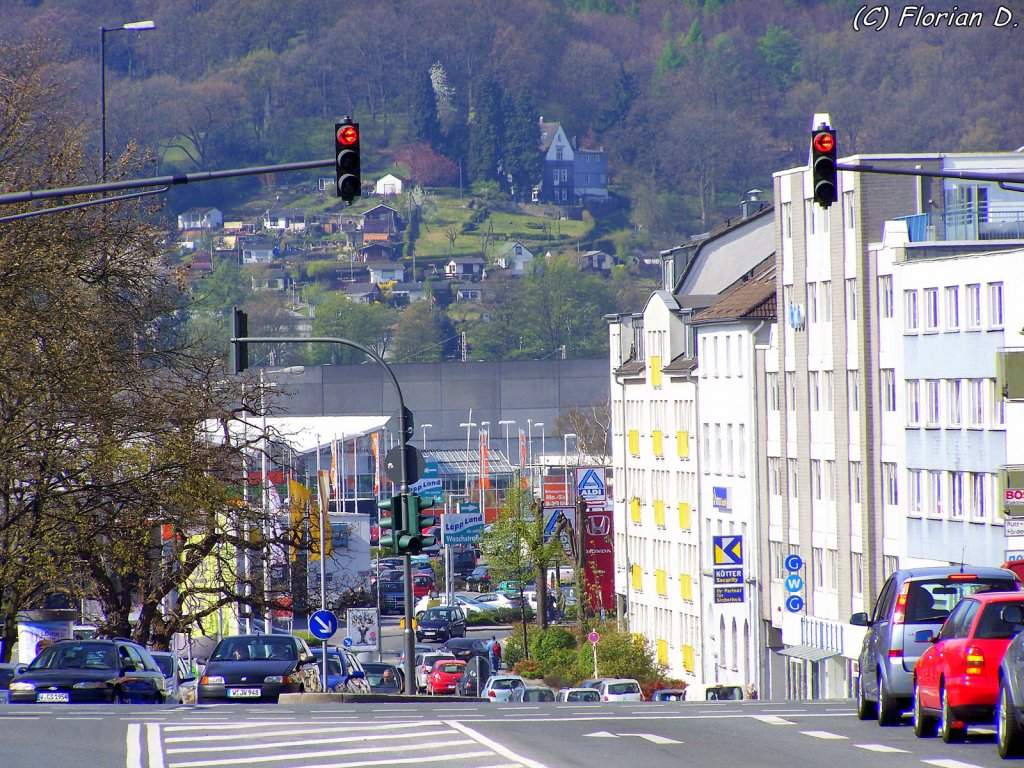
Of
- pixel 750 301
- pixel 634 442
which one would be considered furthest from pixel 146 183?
pixel 634 442

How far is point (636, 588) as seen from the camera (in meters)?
88.2

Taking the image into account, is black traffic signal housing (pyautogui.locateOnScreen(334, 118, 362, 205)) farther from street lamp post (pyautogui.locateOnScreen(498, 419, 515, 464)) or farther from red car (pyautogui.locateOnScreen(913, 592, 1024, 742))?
street lamp post (pyautogui.locateOnScreen(498, 419, 515, 464))

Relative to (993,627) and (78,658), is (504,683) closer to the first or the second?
(78,658)

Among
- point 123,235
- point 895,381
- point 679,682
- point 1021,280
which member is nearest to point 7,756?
point 123,235

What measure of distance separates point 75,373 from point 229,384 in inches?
455

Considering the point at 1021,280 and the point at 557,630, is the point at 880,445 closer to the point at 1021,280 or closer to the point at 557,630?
the point at 1021,280

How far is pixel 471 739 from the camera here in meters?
19.5

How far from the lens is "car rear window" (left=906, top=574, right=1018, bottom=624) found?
821 inches

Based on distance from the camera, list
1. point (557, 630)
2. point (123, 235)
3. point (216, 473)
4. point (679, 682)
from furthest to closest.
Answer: point (557, 630) → point (679, 682) → point (216, 473) → point (123, 235)

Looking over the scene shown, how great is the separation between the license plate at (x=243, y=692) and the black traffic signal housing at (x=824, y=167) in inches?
504

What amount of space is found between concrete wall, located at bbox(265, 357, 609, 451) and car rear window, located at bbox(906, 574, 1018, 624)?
133 meters

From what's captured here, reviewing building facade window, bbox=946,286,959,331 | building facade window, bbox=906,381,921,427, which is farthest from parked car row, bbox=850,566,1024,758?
building facade window, bbox=906,381,921,427

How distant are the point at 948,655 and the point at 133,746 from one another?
7.62 m

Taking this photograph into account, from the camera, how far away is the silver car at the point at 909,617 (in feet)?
68.0
